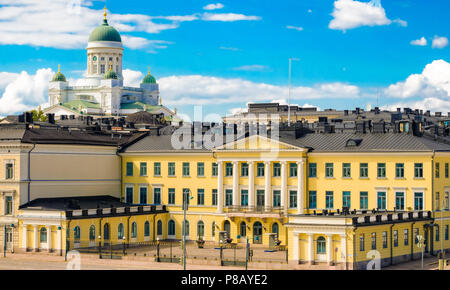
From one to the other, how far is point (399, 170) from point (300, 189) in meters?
8.83

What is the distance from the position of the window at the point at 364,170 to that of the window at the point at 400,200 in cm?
311

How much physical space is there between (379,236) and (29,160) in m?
30.5

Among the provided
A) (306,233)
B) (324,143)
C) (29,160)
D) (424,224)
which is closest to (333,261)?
(306,233)

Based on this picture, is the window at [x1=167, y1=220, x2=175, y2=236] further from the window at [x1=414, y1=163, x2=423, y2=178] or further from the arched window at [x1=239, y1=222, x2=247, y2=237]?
the window at [x1=414, y1=163, x2=423, y2=178]

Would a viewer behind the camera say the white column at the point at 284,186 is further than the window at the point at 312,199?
Yes

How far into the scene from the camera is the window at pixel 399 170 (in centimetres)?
6731

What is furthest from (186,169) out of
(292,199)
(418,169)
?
(418,169)

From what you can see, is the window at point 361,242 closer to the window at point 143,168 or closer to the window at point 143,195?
the window at point 143,195

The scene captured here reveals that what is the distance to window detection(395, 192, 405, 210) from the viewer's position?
67312 millimetres

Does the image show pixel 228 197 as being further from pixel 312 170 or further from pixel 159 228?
pixel 312 170

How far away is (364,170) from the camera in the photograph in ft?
226

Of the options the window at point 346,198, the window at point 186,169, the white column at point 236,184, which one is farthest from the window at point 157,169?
the window at point 346,198

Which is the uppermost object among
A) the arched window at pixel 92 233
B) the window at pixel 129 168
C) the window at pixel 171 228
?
the window at pixel 129 168
